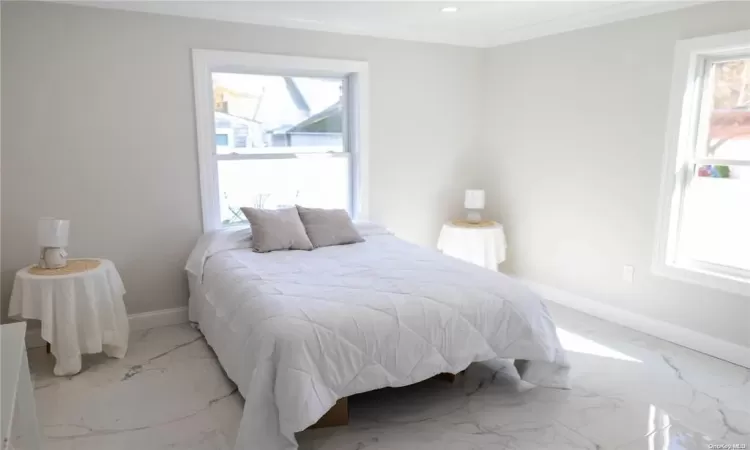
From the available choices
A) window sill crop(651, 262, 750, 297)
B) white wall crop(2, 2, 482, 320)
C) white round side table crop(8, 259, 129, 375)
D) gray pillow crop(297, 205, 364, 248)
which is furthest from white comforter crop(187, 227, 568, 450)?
window sill crop(651, 262, 750, 297)

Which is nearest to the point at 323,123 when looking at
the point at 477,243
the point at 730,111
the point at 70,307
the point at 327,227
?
the point at 327,227

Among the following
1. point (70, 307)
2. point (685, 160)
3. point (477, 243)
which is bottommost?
point (70, 307)

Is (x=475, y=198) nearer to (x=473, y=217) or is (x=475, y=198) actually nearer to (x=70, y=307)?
(x=473, y=217)

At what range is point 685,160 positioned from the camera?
320 centimetres

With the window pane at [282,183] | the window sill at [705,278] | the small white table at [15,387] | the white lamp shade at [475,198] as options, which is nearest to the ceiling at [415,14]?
the window pane at [282,183]

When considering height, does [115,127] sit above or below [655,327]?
above

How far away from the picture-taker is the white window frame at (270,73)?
346cm

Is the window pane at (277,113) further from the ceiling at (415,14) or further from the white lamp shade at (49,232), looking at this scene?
the white lamp shade at (49,232)

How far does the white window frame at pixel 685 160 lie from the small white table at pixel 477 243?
114 centimetres

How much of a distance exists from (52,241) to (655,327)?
12.2ft

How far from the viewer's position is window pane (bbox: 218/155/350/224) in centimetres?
375

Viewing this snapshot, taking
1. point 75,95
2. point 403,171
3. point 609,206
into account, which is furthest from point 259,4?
point 609,206

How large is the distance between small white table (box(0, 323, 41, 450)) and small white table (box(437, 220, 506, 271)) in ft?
9.77

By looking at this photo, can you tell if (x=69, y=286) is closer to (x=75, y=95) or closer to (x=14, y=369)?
(x=75, y=95)
